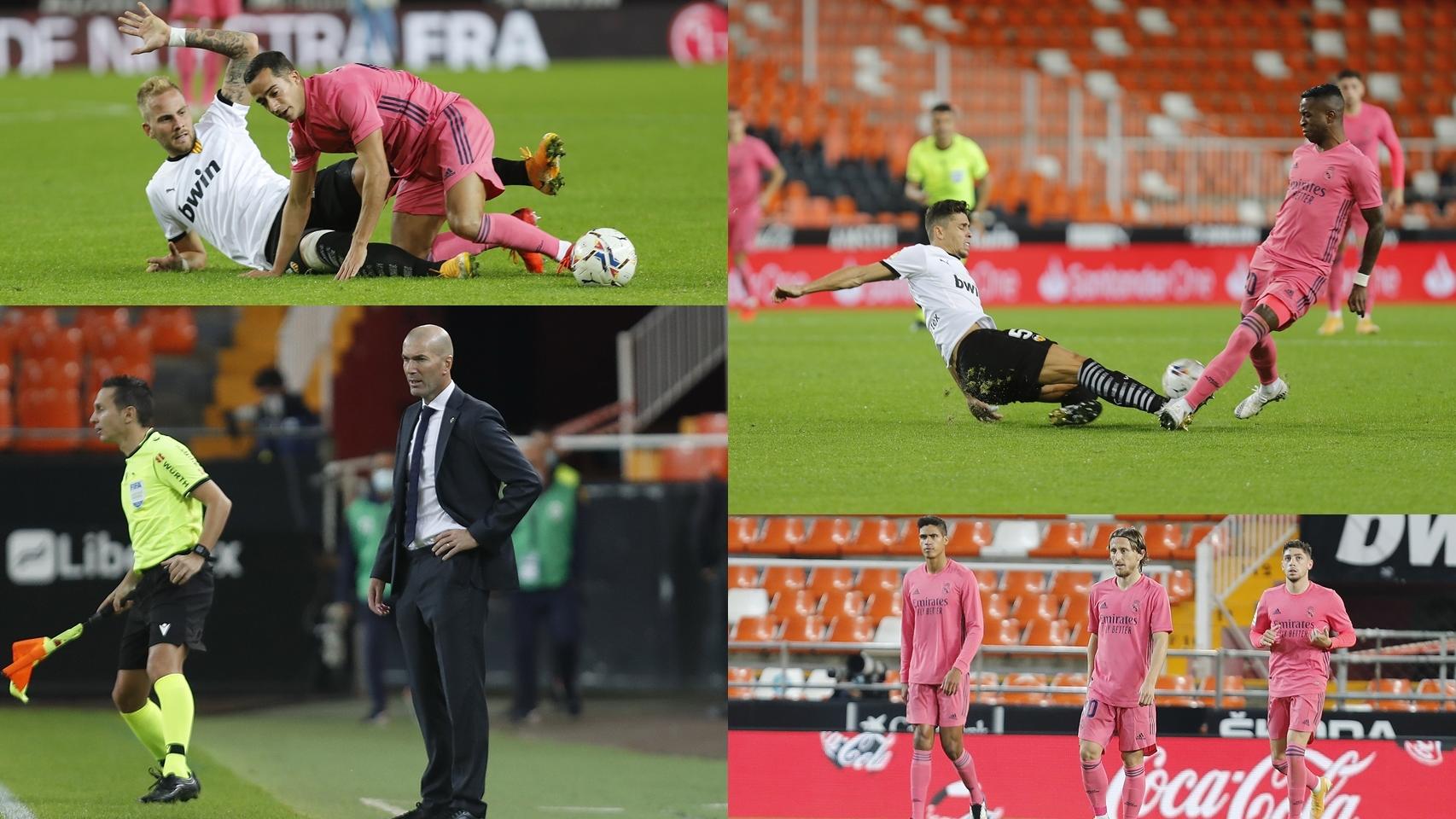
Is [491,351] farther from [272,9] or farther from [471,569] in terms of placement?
[272,9]

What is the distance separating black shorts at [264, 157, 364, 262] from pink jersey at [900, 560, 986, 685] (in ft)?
10.5

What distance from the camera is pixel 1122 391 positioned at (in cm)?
739

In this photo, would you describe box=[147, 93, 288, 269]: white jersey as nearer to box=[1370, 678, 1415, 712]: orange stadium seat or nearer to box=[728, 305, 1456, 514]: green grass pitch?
box=[728, 305, 1456, 514]: green grass pitch

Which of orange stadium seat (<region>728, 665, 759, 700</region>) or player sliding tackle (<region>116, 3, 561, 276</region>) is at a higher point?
player sliding tackle (<region>116, 3, 561, 276</region>)

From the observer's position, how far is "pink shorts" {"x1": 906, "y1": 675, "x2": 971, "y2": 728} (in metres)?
7.20

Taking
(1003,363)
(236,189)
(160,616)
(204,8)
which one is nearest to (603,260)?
(236,189)

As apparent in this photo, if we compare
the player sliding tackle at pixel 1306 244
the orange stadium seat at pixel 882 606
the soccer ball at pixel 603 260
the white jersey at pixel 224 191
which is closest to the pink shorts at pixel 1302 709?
the player sliding tackle at pixel 1306 244

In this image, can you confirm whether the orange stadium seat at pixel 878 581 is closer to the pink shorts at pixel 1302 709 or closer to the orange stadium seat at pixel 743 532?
the orange stadium seat at pixel 743 532

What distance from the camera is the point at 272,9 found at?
22.6 meters

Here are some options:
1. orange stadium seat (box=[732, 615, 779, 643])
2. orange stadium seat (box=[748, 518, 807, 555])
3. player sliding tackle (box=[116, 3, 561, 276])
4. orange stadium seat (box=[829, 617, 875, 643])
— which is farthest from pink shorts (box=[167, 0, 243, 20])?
orange stadium seat (box=[829, 617, 875, 643])

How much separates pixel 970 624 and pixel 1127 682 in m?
0.76

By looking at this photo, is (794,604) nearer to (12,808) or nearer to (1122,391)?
(1122,391)

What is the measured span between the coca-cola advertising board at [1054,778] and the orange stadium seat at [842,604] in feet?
4.59

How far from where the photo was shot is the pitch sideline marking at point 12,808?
644 cm
